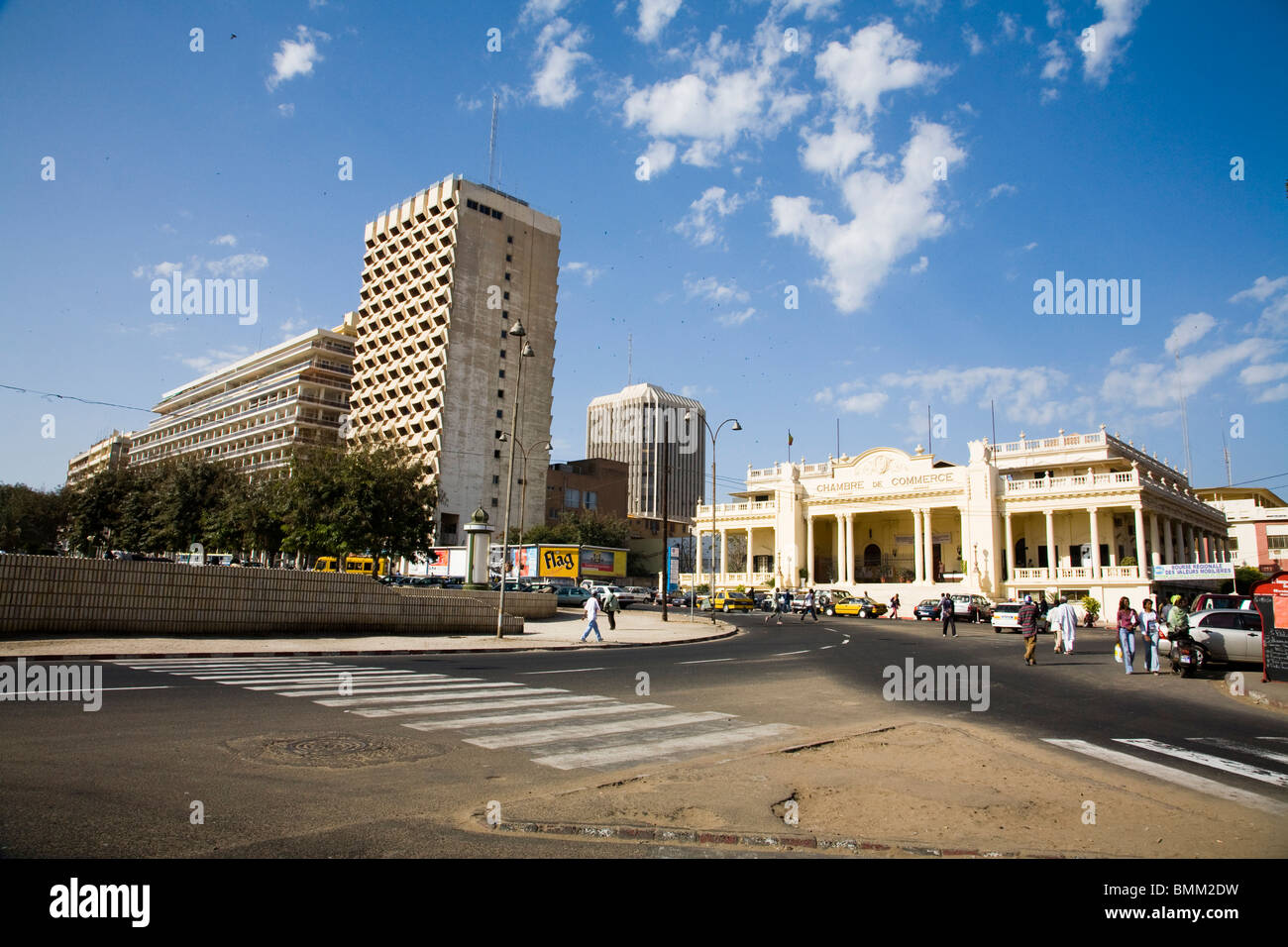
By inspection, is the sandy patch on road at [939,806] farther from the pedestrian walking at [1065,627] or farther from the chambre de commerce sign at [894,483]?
the chambre de commerce sign at [894,483]

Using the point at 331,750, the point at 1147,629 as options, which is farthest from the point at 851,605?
the point at 331,750

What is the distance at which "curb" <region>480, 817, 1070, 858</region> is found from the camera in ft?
17.0

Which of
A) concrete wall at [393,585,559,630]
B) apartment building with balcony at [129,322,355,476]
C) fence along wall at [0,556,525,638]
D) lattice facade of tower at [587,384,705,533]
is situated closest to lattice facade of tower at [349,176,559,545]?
apartment building with balcony at [129,322,355,476]

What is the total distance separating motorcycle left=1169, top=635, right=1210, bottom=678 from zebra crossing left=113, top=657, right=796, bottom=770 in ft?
41.0

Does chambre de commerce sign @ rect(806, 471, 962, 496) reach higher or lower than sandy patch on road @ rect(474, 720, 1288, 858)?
higher

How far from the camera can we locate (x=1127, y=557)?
2238 inches

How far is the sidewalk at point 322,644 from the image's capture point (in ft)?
50.3

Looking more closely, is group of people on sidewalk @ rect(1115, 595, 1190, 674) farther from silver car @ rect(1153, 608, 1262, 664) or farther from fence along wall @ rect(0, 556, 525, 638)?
fence along wall @ rect(0, 556, 525, 638)

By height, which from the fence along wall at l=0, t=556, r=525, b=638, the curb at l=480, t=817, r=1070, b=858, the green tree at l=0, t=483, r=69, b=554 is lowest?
the curb at l=480, t=817, r=1070, b=858

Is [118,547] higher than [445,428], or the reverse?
[445,428]

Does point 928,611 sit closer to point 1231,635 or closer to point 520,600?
point 520,600

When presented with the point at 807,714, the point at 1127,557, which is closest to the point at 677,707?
the point at 807,714

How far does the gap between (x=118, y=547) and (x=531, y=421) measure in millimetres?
40773
